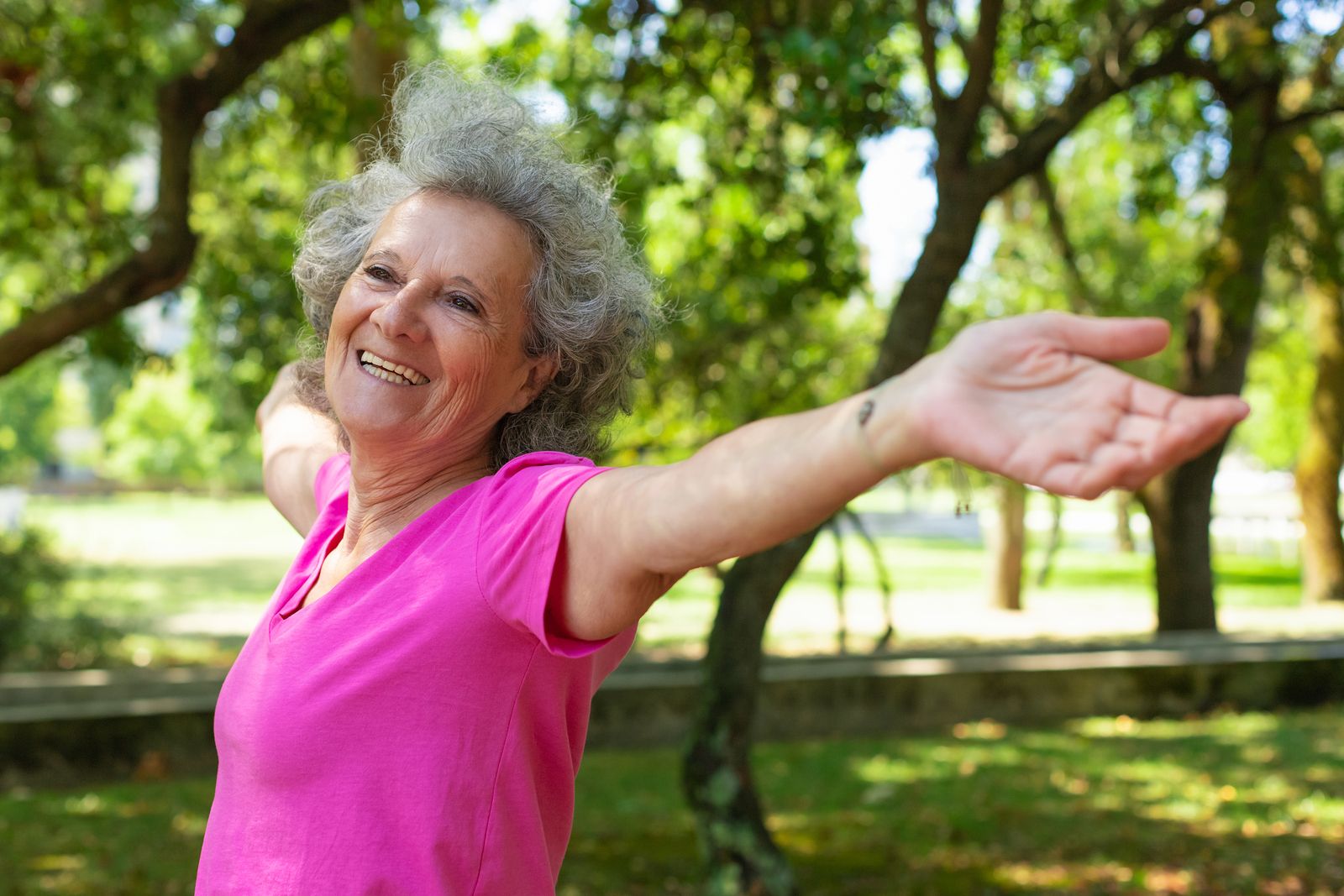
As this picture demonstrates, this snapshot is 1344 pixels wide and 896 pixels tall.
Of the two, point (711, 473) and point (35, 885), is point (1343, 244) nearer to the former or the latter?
point (35, 885)

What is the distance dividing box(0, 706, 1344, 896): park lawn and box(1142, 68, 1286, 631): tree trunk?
228 cm

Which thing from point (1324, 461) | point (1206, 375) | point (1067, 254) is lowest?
point (1324, 461)

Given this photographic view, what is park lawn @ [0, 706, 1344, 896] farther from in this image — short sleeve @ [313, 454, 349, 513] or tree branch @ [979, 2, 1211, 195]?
short sleeve @ [313, 454, 349, 513]

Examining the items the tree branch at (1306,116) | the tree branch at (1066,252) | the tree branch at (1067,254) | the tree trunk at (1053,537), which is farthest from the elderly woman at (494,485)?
the tree trunk at (1053,537)

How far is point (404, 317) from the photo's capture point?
72.0 inches

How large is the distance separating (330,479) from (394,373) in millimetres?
563

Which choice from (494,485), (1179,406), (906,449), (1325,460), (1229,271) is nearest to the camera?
(1179,406)

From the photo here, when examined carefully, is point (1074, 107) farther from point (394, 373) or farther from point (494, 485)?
point (494, 485)

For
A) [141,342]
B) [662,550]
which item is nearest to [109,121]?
[141,342]

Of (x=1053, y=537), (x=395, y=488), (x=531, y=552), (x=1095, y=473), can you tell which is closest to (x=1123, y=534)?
(x=1053, y=537)

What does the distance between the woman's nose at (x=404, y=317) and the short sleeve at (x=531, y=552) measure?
315 mm

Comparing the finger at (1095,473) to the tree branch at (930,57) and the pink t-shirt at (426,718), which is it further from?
the tree branch at (930,57)

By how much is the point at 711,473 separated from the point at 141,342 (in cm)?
671

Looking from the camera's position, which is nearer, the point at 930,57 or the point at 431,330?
the point at 431,330
